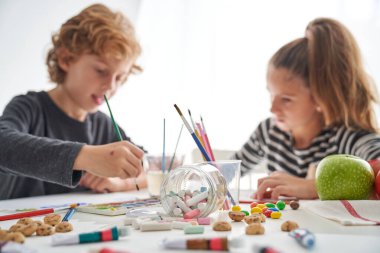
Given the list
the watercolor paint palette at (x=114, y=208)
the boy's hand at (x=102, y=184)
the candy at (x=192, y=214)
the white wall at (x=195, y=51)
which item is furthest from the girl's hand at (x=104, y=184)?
the white wall at (x=195, y=51)

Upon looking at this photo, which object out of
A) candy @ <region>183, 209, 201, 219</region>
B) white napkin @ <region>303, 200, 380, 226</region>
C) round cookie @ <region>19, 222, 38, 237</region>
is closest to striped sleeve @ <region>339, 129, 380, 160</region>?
white napkin @ <region>303, 200, 380, 226</region>

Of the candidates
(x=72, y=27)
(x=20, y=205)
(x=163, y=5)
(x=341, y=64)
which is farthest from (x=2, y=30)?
(x=341, y=64)

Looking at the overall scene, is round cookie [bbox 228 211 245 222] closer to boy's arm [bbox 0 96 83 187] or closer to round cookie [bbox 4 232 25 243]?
round cookie [bbox 4 232 25 243]

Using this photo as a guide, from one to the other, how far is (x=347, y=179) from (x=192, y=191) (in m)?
0.30

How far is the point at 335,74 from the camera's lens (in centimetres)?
121

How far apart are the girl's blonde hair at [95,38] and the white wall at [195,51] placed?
548mm

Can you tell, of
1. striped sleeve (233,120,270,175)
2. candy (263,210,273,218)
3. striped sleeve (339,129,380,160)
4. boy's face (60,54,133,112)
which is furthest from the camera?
striped sleeve (233,120,270,175)

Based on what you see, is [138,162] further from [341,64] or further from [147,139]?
[147,139]

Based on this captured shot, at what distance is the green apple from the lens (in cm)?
78

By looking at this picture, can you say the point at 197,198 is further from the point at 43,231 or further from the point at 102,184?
the point at 102,184

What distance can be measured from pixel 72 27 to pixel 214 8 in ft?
3.72

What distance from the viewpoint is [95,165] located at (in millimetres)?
868

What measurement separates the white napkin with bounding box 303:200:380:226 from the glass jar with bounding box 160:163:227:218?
15cm

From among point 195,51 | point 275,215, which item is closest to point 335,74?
point 275,215
